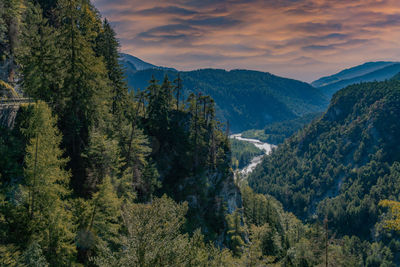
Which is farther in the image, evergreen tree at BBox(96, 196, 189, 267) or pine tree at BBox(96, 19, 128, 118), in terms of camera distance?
pine tree at BBox(96, 19, 128, 118)

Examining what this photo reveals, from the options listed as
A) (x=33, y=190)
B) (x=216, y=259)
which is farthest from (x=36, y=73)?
(x=216, y=259)

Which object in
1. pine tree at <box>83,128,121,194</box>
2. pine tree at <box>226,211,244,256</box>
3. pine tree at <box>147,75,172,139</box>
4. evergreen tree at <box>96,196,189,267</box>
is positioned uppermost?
pine tree at <box>147,75,172,139</box>

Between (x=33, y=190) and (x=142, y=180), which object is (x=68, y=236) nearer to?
(x=33, y=190)

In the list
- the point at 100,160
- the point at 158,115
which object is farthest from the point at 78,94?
the point at 158,115

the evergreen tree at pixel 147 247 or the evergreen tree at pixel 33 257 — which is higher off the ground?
the evergreen tree at pixel 147 247

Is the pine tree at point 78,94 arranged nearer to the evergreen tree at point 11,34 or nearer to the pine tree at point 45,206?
the pine tree at point 45,206

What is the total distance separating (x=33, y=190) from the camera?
20.4 metres

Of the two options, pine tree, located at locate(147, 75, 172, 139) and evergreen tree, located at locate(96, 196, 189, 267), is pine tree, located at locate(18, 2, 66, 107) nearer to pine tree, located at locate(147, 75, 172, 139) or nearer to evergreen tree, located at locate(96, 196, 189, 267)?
evergreen tree, located at locate(96, 196, 189, 267)

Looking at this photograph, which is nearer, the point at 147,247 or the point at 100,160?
the point at 147,247

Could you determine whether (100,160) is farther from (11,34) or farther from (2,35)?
(11,34)

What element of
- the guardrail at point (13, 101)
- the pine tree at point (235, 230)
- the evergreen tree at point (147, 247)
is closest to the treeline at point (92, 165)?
the evergreen tree at point (147, 247)

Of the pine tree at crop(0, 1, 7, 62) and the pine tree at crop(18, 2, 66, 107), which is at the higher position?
the pine tree at crop(0, 1, 7, 62)

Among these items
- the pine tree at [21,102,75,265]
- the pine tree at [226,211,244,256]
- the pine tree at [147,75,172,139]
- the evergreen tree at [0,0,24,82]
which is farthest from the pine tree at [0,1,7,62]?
the pine tree at [226,211,244,256]

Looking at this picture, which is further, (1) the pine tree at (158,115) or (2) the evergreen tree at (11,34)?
(1) the pine tree at (158,115)
